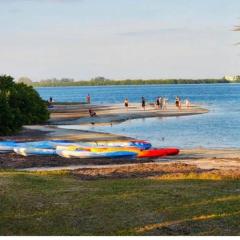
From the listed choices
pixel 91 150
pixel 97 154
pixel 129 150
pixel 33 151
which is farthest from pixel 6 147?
pixel 129 150

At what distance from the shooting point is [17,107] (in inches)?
1485

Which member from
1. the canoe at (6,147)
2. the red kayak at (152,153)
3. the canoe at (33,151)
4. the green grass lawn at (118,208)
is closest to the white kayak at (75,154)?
the canoe at (33,151)

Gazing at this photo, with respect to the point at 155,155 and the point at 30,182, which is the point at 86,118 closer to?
the point at 155,155

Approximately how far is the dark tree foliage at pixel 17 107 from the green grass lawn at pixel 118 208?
2011 cm

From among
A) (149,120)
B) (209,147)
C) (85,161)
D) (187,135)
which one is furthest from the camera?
(149,120)

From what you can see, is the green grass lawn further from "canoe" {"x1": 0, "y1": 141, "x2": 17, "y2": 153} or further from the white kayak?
"canoe" {"x1": 0, "y1": 141, "x2": 17, "y2": 153}

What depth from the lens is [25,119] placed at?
39125 mm

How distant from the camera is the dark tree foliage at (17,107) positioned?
111 feet

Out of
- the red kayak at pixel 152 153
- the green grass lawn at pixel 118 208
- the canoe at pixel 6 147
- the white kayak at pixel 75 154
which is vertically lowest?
the red kayak at pixel 152 153

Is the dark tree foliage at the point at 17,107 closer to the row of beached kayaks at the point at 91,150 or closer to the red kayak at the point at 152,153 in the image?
the row of beached kayaks at the point at 91,150

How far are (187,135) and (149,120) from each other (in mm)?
12539

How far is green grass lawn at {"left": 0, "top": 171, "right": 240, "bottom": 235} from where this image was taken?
30.9ft

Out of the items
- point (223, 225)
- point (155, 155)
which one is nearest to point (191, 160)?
point (155, 155)

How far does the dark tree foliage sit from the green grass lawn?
66.0 feet
